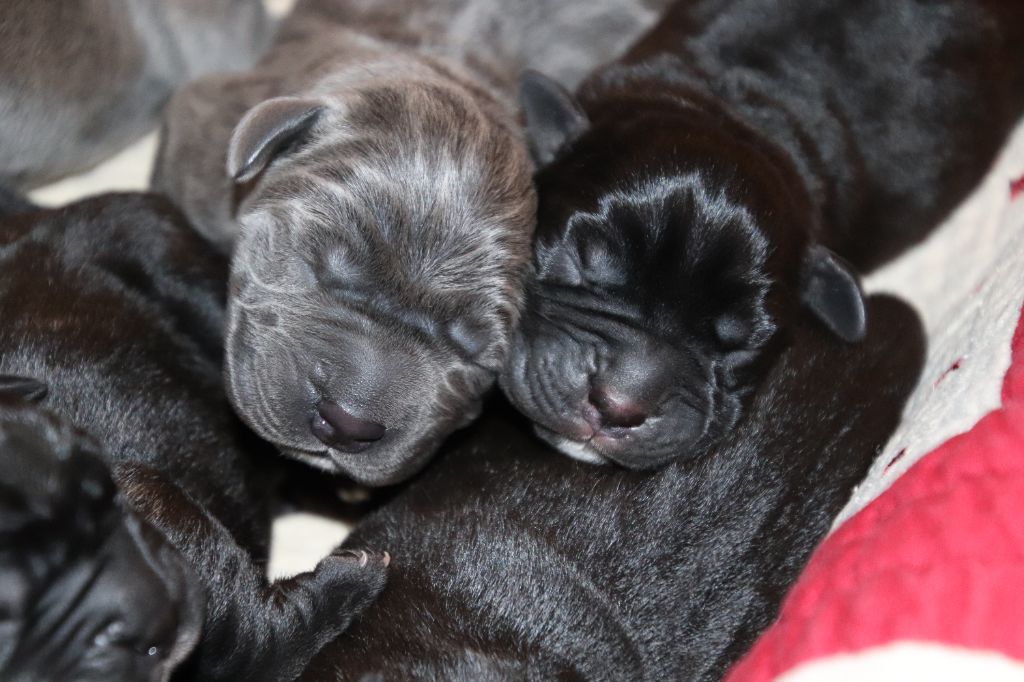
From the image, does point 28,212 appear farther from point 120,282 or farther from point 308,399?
point 308,399

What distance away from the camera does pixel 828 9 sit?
331 cm

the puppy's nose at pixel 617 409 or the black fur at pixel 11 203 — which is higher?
the puppy's nose at pixel 617 409

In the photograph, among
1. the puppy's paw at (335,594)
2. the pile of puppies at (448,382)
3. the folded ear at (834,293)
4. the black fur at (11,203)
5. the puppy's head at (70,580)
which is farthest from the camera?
the black fur at (11,203)

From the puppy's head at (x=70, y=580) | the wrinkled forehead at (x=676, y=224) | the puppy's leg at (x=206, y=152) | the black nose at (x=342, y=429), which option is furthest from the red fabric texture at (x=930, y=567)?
the puppy's leg at (x=206, y=152)

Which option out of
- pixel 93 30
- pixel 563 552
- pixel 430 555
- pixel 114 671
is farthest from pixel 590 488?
pixel 93 30

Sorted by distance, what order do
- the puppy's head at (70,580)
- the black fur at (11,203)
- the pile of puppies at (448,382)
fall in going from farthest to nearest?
the black fur at (11,203), the pile of puppies at (448,382), the puppy's head at (70,580)

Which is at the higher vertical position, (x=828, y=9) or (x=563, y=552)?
(x=828, y=9)

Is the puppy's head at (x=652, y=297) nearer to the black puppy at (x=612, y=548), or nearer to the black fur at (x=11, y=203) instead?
the black puppy at (x=612, y=548)

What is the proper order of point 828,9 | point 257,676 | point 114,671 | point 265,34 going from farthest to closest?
point 265,34 → point 828,9 → point 257,676 → point 114,671

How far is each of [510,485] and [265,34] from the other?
1856mm

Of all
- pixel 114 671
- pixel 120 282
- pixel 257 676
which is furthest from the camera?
pixel 120 282

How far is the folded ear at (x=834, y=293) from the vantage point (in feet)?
9.12

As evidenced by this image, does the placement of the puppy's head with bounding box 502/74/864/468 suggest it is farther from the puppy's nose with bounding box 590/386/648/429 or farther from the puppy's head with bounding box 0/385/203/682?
the puppy's head with bounding box 0/385/203/682

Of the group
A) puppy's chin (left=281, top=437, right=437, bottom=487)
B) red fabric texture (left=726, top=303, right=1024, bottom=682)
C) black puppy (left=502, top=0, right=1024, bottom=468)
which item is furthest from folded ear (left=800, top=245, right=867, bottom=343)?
puppy's chin (left=281, top=437, right=437, bottom=487)
